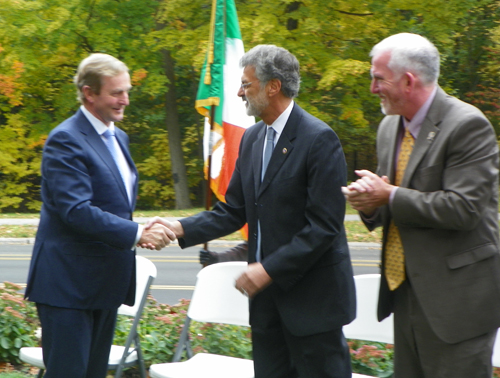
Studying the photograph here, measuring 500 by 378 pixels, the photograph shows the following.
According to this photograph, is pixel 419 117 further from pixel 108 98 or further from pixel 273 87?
pixel 108 98

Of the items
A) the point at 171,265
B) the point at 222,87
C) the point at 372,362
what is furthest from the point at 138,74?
the point at 372,362

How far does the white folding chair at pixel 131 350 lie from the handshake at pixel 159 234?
0.73 metres

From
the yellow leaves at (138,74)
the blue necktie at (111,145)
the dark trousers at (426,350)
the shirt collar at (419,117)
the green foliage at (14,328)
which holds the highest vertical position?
the yellow leaves at (138,74)

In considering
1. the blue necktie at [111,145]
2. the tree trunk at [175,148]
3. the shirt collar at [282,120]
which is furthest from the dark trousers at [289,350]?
the tree trunk at [175,148]

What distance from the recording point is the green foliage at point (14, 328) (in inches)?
189

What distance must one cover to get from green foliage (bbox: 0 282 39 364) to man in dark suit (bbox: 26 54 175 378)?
1.61 m

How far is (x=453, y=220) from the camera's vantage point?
2.57 meters

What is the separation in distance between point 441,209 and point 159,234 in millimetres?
1646

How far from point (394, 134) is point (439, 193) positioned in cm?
46

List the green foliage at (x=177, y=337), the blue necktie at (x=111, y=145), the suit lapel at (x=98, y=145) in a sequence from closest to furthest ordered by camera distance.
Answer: the suit lapel at (x=98, y=145), the blue necktie at (x=111, y=145), the green foliage at (x=177, y=337)

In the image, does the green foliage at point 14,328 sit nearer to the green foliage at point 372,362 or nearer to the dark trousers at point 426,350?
the green foliage at point 372,362

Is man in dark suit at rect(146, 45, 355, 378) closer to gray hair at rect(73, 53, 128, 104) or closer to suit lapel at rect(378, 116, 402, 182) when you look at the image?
suit lapel at rect(378, 116, 402, 182)

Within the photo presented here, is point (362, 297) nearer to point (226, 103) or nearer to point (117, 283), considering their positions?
point (117, 283)

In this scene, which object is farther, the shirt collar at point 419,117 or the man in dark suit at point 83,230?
the man in dark suit at point 83,230
